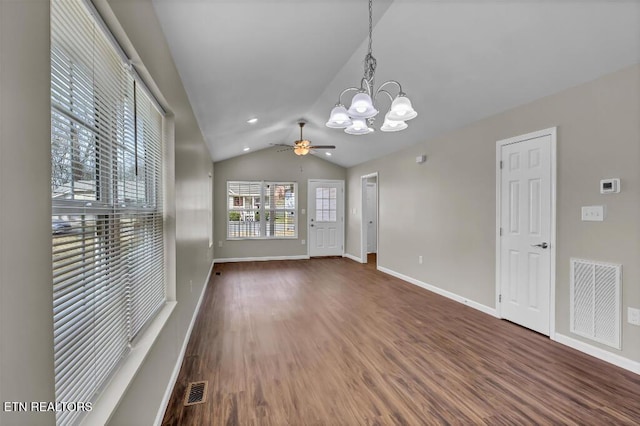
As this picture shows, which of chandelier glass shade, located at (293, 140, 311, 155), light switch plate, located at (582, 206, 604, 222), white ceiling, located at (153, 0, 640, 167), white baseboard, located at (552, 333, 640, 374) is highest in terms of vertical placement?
white ceiling, located at (153, 0, 640, 167)

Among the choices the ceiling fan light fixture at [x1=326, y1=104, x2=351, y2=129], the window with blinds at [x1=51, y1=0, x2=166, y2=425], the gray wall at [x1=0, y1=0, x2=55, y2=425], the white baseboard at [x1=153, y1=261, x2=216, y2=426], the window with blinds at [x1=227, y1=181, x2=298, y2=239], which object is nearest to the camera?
the gray wall at [x1=0, y1=0, x2=55, y2=425]

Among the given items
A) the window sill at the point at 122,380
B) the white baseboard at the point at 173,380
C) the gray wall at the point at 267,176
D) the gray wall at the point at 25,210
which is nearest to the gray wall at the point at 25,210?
the gray wall at the point at 25,210

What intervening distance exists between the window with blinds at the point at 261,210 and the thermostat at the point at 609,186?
6074 millimetres

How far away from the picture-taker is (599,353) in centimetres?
256

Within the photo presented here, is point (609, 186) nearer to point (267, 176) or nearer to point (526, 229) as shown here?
point (526, 229)

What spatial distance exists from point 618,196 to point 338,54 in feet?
9.09

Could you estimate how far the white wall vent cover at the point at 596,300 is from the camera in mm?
2455

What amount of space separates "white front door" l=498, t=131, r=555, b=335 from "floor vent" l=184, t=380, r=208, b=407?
324 cm

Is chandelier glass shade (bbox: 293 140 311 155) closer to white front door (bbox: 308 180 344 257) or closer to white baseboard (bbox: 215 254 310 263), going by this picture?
white front door (bbox: 308 180 344 257)

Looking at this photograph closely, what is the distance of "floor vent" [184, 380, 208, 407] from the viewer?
1.99m

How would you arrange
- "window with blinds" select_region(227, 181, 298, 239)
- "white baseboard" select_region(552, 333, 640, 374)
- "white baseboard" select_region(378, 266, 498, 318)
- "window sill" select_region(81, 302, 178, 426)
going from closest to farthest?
"window sill" select_region(81, 302, 178, 426), "white baseboard" select_region(552, 333, 640, 374), "white baseboard" select_region(378, 266, 498, 318), "window with blinds" select_region(227, 181, 298, 239)

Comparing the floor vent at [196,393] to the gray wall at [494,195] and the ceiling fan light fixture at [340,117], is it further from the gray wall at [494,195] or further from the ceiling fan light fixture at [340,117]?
the gray wall at [494,195]

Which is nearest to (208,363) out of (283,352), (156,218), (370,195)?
(283,352)

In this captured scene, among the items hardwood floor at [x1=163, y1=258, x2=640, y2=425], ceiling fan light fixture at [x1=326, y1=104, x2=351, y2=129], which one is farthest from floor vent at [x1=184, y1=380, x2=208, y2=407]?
ceiling fan light fixture at [x1=326, y1=104, x2=351, y2=129]
